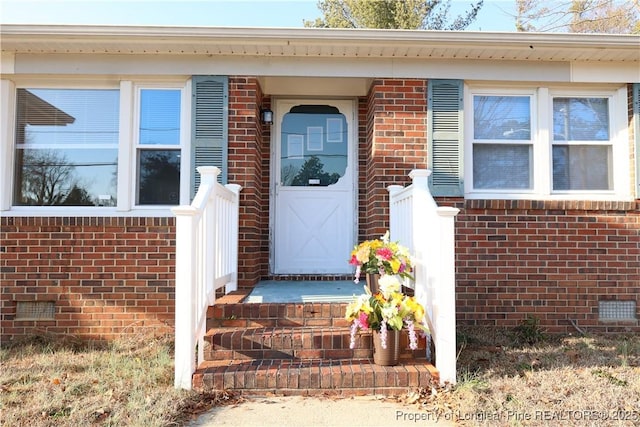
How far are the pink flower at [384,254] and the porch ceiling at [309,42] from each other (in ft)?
7.26

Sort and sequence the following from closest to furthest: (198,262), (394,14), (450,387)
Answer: (450,387), (198,262), (394,14)

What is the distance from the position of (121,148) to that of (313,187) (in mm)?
2211

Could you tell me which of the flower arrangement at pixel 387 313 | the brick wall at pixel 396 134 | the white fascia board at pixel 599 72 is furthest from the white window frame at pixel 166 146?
the white fascia board at pixel 599 72

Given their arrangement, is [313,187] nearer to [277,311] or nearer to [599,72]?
[277,311]

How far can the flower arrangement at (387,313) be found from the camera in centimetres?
319

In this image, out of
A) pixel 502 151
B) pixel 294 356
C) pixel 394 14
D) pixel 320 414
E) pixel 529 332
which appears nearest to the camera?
pixel 320 414

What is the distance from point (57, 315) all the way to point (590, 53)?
6188 mm

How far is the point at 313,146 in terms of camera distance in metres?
5.51

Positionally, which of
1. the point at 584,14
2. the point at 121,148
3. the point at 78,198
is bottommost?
the point at 78,198

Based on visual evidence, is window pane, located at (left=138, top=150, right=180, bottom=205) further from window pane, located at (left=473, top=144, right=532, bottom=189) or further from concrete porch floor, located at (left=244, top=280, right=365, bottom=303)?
window pane, located at (left=473, top=144, right=532, bottom=189)

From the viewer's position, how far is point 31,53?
4.63 m

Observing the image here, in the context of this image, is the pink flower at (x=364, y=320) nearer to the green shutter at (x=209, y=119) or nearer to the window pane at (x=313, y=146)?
the green shutter at (x=209, y=119)

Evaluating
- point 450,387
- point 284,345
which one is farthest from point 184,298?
point 450,387

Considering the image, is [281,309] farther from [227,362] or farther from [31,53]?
[31,53]
